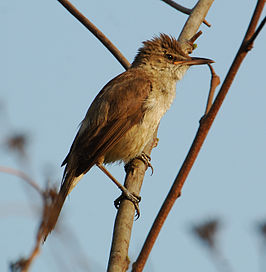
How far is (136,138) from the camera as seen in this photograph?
16.3 feet

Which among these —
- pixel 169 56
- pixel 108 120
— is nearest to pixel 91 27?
pixel 108 120

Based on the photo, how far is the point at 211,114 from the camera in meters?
1.78

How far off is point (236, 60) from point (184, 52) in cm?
369

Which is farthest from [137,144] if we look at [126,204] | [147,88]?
[126,204]

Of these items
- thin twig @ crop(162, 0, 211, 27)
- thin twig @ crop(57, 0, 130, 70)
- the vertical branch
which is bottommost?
the vertical branch

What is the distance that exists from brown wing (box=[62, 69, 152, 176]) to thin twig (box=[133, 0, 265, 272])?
312 cm

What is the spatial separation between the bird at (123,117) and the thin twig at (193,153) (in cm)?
308

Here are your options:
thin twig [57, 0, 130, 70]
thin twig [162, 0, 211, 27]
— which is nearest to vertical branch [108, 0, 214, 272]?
thin twig [162, 0, 211, 27]

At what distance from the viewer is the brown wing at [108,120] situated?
4.85m

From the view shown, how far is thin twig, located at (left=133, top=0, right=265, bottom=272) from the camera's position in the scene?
5.24ft

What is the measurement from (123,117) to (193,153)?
3.35 m

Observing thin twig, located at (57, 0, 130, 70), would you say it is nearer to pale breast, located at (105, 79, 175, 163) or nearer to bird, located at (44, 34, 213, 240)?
bird, located at (44, 34, 213, 240)

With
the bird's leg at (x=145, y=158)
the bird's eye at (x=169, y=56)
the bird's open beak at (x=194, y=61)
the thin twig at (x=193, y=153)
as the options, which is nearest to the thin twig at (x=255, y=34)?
the thin twig at (x=193, y=153)

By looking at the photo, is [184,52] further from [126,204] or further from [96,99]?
[126,204]
